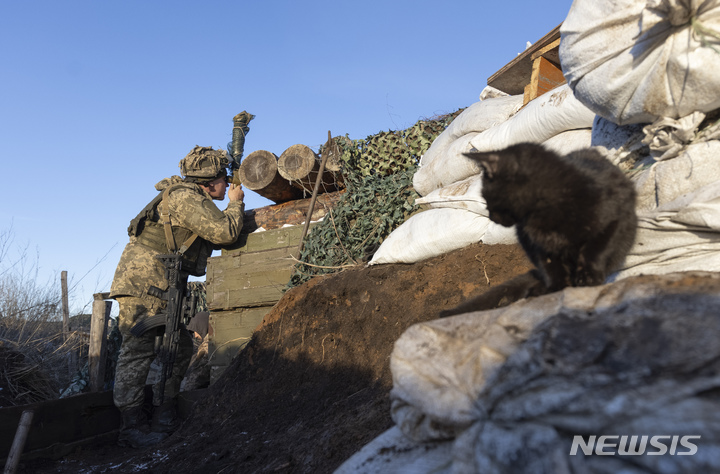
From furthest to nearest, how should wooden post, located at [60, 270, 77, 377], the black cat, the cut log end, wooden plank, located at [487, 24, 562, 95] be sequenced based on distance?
1. wooden post, located at [60, 270, 77, 377]
2. the cut log end
3. wooden plank, located at [487, 24, 562, 95]
4. the black cat

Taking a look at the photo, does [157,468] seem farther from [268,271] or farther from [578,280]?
[578,280]

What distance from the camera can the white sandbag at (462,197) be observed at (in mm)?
3365

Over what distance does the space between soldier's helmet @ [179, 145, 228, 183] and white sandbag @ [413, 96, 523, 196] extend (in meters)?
2.98

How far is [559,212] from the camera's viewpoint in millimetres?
1705

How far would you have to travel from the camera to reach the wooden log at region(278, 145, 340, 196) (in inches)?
238

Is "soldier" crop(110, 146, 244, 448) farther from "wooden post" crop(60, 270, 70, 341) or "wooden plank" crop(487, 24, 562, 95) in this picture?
"wooden post" crop(60, 270, 70, 341)

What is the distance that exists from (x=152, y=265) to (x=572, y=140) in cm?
465

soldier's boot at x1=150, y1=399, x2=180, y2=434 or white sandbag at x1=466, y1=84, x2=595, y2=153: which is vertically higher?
white sandbag at x1=466, y1=84, x2=595, y2=153

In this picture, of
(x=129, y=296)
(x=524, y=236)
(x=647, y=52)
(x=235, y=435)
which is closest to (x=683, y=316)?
(x=524, y=236)

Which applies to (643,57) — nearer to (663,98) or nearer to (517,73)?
(663,98)

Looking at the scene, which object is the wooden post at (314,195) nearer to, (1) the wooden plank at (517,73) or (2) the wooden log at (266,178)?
(2) the wooden log at (266,178)

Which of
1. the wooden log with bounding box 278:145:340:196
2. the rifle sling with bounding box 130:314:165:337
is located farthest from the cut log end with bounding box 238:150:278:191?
the rifle sling with bounding box 130:314:165:337

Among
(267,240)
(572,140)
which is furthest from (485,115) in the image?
(267,240)

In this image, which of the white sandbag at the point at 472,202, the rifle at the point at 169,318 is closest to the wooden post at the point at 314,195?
the rifle at the point at 169,318
